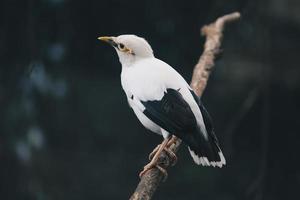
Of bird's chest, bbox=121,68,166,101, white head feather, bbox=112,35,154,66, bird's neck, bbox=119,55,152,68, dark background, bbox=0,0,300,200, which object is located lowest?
dark background, bbox=0,0,300,200

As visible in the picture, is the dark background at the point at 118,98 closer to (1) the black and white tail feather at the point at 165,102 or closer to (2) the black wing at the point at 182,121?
(1) the black and white tail feather at the point at 165,102

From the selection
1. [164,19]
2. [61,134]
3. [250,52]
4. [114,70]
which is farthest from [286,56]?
[61,134]

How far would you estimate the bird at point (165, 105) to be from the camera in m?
3.36

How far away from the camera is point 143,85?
144 inches

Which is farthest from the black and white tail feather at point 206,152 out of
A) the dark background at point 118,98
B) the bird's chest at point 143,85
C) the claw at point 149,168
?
the dark background at point 118,98

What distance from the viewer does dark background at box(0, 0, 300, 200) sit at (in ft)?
18.9

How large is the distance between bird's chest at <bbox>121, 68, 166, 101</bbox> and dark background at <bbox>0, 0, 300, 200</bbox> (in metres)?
1.73

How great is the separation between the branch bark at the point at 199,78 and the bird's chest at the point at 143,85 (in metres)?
0.31

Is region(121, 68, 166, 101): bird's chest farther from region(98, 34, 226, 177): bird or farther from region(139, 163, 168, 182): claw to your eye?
region(139, 163, 168, 182): claw

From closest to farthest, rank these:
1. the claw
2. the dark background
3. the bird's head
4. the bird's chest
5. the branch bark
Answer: the branch bark, the claw, the bird's chest, the bird's head, the dark background

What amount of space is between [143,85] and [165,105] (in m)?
0.24

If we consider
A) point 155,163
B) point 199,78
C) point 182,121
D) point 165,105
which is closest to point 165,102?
point 165,105

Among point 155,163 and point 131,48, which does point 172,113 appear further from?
point 131,48

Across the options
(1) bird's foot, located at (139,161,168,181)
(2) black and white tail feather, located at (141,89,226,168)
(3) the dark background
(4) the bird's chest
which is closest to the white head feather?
(4) the bird's chest
